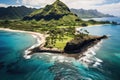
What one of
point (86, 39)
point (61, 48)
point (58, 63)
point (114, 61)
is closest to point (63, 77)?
point (58, 63)

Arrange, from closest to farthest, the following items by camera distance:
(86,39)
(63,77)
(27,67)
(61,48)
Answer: (63,77), (27,67), (61,48), (86,39)

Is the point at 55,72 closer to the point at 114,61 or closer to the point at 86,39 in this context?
the point at 114,61

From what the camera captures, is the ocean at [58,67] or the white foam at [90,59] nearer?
the ocean at [58,67]

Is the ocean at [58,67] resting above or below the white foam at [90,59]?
above

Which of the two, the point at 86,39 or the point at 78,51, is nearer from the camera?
the point at 78,51

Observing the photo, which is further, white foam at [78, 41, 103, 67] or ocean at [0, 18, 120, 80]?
white foam at [78, 41, 103, 67]

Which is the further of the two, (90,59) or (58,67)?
(90,59)

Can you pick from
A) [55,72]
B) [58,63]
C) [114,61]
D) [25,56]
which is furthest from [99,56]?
[25,56]

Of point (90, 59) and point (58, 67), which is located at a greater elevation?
point (58, 67)

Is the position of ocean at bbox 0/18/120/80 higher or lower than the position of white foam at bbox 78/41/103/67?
higher

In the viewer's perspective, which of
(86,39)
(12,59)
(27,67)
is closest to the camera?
(27,67)
